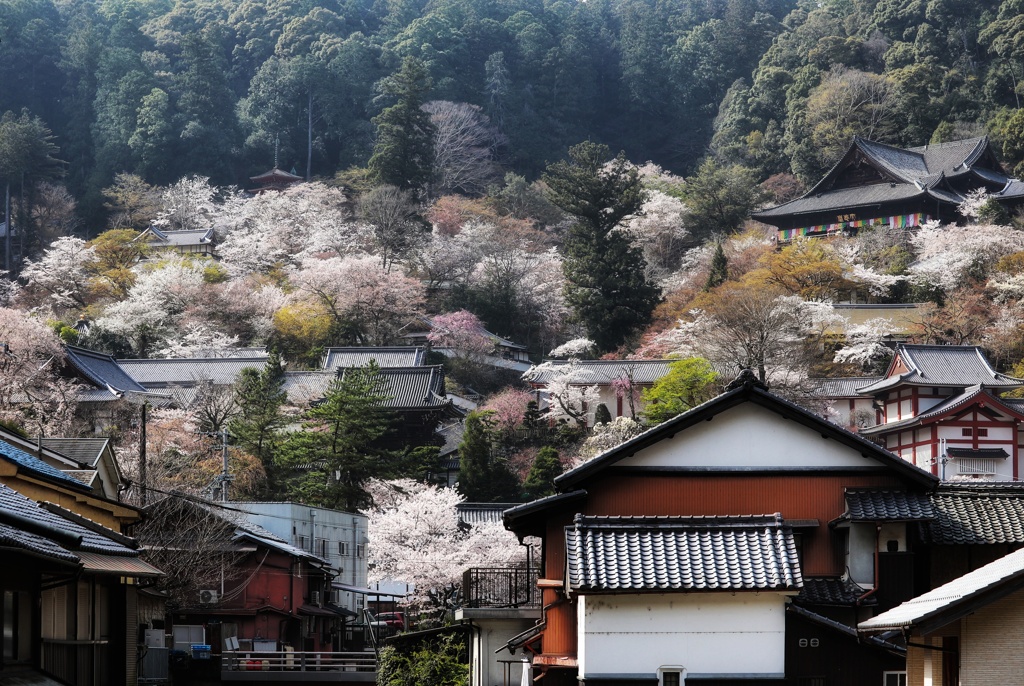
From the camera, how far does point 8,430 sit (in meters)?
19.1

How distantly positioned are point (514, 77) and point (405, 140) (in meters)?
26.6

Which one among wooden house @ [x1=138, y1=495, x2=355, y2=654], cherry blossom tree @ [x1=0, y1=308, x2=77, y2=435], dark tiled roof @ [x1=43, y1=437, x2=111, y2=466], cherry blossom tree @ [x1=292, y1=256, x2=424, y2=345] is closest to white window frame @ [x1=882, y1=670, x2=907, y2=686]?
dark tiled roof @ [x1=43, y1=437, x2=111, y2=466]

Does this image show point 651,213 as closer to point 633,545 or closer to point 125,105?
point 125,105

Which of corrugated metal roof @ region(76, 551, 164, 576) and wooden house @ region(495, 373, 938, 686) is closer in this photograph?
corrugated metal roof @ region(76, 551, 164, 576)

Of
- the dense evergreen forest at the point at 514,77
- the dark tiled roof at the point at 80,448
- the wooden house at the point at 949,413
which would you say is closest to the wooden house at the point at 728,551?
the dark tiled roof at the point at 80,448

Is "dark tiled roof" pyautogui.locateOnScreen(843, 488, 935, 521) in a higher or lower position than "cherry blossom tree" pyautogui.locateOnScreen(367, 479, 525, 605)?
higher

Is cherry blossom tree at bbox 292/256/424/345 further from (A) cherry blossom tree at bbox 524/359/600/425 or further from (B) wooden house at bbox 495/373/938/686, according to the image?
(B) wooden house at bbox 495/373/938/686

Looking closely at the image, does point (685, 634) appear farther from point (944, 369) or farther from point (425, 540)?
point (944, 369)

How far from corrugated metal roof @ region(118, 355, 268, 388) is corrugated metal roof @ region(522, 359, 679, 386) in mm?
10860

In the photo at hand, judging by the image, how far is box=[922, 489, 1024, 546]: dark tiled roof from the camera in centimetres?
1565

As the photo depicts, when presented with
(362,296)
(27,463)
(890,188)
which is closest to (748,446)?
(27,463)

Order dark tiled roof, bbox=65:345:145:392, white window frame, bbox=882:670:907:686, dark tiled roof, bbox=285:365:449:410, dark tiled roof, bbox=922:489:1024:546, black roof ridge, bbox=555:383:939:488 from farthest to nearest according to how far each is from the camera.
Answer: dark tiled roof, bbox=285:365:449:410, dark tiled roof, bbox=65:345:145:392, black roof ridge, bbox=555:383:939:488, dark tiled roof, bbox=922:489:1024:546, white window frame, bbox=882:670:907:686

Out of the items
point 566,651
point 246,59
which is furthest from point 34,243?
point 566,651

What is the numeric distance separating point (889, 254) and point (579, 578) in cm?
4506
